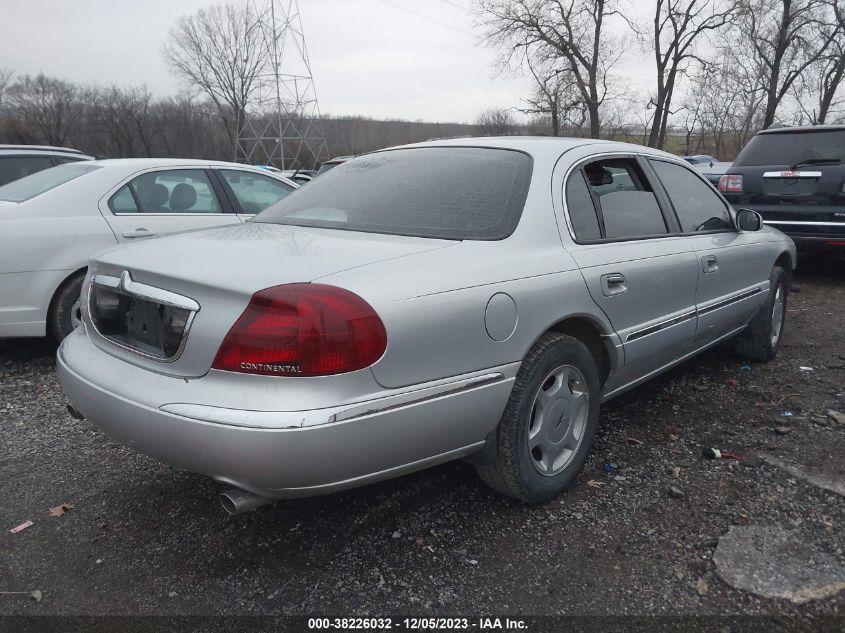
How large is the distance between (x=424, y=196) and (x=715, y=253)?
1919mm

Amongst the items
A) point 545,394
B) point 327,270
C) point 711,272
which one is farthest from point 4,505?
point 711,272

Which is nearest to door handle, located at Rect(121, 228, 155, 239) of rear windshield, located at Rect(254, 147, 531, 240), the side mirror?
rear windshield, located at Rect(254, 147, 531, 240)

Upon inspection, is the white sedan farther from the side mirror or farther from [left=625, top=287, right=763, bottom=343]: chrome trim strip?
the side mirror

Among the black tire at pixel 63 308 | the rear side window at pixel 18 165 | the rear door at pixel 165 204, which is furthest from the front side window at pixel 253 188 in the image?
the rear side window at pixel 18 165

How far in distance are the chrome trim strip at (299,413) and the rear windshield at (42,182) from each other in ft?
11.4

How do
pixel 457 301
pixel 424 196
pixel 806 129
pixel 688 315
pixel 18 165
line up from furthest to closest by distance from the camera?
1. pixel 806 129
2. pixel 18 165
3. pixel 688 315
4. pixel 424 196
5. pixel 457 301

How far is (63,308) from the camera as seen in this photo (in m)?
4.46

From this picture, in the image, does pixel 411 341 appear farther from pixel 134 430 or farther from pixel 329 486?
pixel 134 430

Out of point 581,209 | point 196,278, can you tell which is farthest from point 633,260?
point 196,278

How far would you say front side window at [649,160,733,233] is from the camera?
3.61 m

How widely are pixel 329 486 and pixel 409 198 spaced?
50.5 inches

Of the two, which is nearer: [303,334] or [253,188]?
[303,334]

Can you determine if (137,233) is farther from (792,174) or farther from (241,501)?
(792,174)

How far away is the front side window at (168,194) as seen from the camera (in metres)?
4.84
